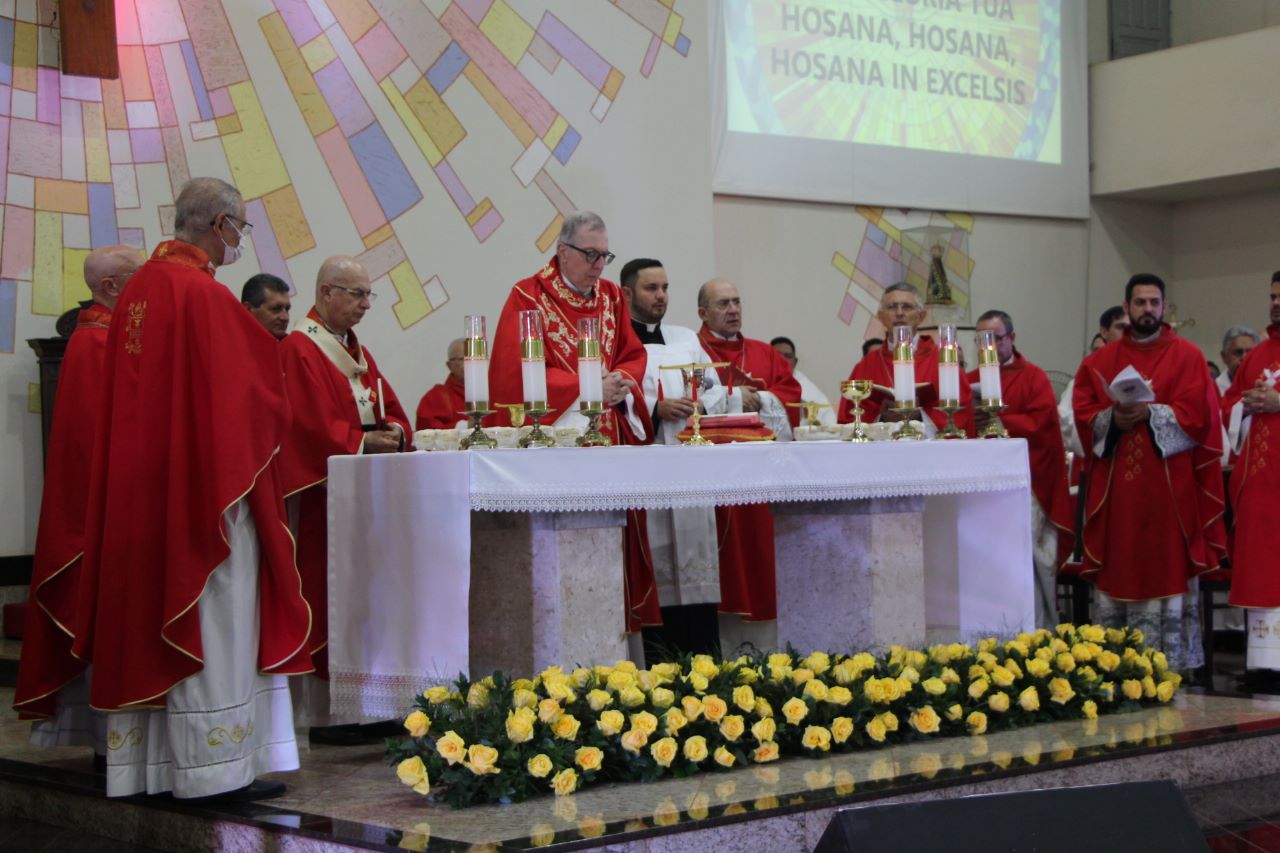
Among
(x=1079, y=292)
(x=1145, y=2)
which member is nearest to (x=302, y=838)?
(x=1079, y=292)

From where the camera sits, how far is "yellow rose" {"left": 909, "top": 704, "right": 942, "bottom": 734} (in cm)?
458

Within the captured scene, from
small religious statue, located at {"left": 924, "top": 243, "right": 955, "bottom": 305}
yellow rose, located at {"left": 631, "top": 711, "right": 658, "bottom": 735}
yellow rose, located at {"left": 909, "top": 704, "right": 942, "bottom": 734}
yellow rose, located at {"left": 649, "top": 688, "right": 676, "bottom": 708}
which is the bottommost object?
yellow rose, located at {"left": 909, "top": 704, "right": 942, "bottom": 734}

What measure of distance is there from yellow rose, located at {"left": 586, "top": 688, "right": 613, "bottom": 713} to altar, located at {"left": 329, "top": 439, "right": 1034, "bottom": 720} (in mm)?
397

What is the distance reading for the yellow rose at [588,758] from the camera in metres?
4.02

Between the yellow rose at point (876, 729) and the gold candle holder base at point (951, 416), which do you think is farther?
the gold candle holder base at point (951, 416)

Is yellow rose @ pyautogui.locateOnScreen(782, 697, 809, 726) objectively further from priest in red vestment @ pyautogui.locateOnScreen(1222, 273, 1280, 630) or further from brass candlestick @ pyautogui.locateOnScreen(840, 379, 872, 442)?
priest in red vestment @ pyautogui.locateOnScreen(1222, 273, 1280, 630)

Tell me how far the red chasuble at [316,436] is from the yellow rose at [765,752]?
161 cm

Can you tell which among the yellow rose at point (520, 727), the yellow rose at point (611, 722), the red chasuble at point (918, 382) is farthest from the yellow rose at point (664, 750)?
the red chasuble at point (918, 382)

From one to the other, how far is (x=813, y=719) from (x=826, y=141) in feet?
23.1

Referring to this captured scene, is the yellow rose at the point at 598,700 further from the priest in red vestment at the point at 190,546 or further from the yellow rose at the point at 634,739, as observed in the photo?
the priest in red vestment at the point at 190,546

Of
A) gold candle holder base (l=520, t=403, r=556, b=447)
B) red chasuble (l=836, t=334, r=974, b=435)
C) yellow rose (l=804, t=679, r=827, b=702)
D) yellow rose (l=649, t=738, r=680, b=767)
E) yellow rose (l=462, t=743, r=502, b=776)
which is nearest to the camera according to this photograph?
yellow rose (l=462, t=743, r=502, b=776)

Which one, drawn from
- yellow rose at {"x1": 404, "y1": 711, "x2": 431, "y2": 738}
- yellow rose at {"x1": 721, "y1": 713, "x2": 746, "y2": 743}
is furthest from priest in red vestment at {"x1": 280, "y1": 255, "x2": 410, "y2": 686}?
yellow rose at {"x1": 721, "y1": 713, "x2": 746, "y2": 743}

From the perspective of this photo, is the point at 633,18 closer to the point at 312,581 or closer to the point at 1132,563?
the point at 1132,563

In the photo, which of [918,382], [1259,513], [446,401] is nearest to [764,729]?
[918,382]
